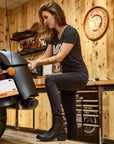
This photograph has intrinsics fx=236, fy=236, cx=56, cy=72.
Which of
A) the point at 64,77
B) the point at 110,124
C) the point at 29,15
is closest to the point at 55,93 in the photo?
the point at 64,77

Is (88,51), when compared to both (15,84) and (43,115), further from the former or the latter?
(15,84)

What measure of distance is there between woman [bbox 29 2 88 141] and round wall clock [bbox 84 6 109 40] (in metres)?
1.94

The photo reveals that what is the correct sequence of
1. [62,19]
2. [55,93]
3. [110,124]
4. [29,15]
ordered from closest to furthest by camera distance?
[55,93] < [62,19] < [110,124] < [29,15]

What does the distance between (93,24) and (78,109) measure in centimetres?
140

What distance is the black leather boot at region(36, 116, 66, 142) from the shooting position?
4.92 ft

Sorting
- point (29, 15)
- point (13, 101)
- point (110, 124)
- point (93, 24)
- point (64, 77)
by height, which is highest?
point (29, 15)

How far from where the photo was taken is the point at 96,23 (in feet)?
12.1

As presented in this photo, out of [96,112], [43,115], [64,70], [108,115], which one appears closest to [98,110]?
[96,112]

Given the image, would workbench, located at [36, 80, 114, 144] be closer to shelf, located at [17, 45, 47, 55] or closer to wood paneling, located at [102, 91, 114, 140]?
wood paneling, located at [102, 91, 114, 140]

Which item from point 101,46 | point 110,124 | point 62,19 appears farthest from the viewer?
point 101,46

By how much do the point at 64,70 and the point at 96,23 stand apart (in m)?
2.18

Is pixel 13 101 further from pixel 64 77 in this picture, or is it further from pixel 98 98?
pixel 98 98

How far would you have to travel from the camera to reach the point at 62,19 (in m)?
1.71

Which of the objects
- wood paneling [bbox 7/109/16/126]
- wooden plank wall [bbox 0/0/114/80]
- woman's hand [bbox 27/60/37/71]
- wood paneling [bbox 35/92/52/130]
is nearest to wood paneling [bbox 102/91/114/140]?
wooden plank wall [bbox 0/0/114/80]
